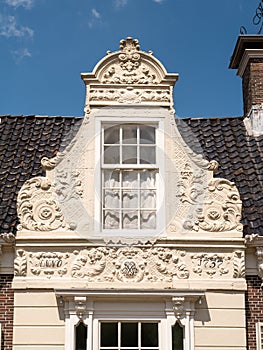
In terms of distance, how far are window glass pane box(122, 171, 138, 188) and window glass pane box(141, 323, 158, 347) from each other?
2.58 metres

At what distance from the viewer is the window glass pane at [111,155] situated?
12617 millimetres

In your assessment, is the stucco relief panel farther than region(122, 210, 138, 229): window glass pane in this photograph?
No

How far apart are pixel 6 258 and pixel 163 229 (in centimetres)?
277

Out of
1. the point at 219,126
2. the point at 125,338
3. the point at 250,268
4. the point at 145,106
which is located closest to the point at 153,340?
the point at 125,338

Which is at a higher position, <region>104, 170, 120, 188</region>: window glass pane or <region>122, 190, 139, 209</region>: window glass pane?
<region>104, 170, 120, 188</region>: window glass pane

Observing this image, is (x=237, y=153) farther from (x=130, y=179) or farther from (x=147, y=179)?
(x=130, y=179)

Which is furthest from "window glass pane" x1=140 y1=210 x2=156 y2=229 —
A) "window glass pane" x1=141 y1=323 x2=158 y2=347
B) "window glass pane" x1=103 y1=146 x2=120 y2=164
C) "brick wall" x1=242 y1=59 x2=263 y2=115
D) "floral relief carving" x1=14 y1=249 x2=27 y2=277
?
"brick wall" x1=242 y1=59 x2=263 y2=115

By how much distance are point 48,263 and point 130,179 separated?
2.23 meters

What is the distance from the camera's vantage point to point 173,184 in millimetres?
12305

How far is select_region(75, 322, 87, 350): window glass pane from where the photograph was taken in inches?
442

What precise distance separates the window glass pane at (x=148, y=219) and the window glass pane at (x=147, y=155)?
100 centimetres

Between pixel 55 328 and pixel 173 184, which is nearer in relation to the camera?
pixel 55 328

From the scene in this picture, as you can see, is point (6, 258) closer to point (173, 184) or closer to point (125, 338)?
point (125, 338)

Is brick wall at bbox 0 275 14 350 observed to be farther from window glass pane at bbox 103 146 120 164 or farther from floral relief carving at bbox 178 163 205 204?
floral relief carving at bbox 178 163 205 204
